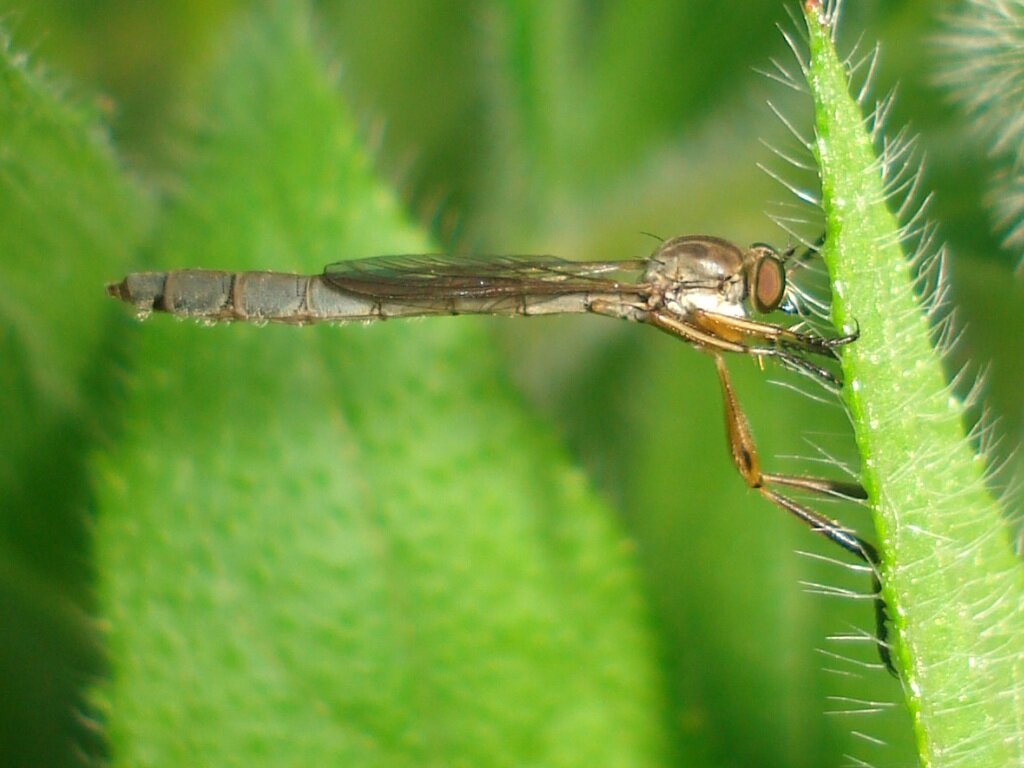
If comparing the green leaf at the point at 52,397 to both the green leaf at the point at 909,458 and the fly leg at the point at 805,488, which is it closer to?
the fly leg at the point at 805,488

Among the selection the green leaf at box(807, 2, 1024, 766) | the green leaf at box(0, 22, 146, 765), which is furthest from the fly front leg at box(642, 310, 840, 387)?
the green leaf at box(0, 22, 146, 765)

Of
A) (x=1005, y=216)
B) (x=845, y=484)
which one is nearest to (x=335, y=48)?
(x=1005, y=216)

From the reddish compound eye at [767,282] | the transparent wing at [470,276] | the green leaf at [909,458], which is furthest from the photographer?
the reddish compound eye at [767,282]

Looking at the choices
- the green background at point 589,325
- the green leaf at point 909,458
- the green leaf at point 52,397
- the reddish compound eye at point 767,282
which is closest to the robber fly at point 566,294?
the reddish compound eye at point 767,282

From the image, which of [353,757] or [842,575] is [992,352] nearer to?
[842,575]

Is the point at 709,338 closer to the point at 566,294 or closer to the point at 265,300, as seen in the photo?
the point at 566,294
